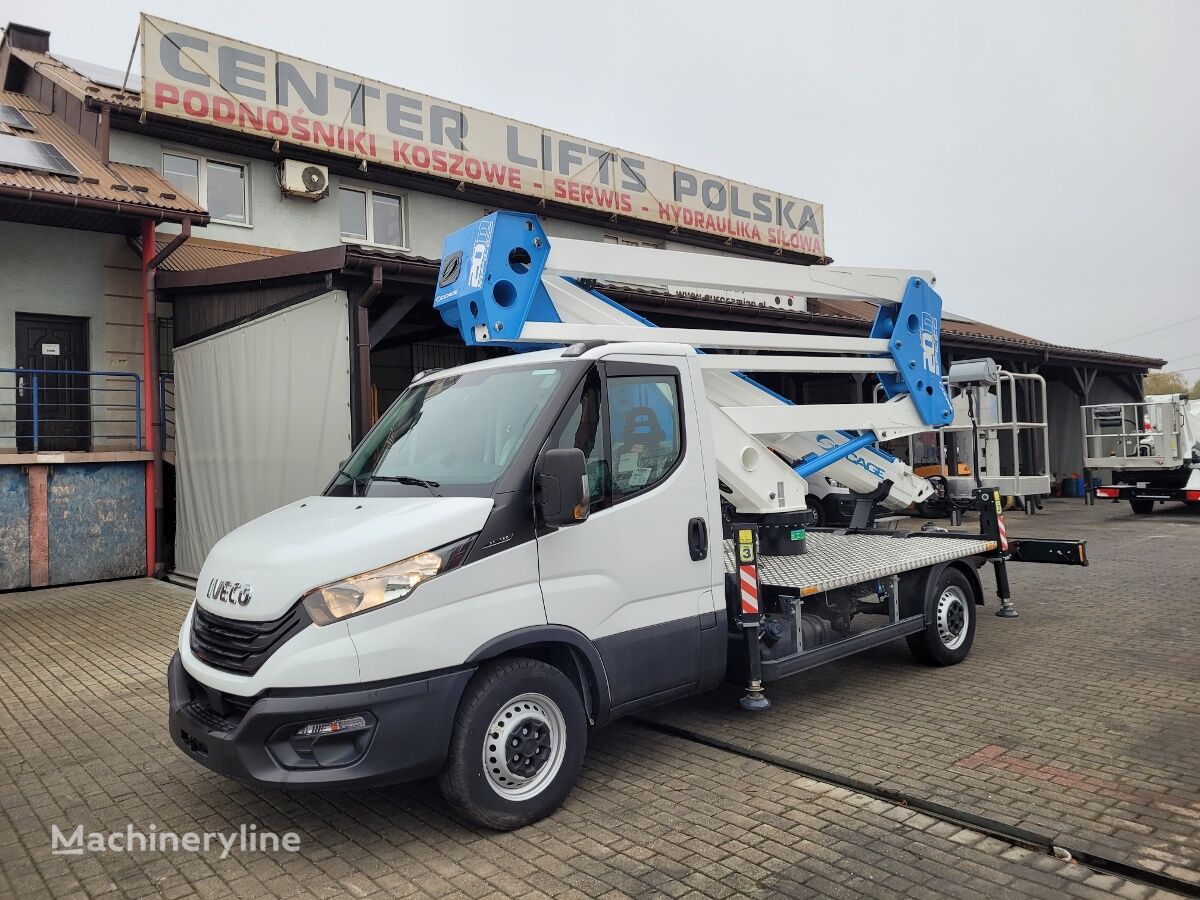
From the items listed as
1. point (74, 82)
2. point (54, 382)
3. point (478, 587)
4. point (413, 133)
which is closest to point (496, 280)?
point (478, 587)

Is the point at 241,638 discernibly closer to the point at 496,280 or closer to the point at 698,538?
the point at 698,538

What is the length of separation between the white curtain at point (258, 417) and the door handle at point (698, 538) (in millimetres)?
5055

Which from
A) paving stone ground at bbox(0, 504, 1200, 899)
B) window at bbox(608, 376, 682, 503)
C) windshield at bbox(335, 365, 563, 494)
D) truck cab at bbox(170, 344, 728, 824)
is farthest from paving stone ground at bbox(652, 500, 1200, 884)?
windshield at bbox(335, 365, 563, 494)

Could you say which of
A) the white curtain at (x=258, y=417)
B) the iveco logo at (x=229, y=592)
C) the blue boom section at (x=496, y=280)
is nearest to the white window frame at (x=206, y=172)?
the white curtain at (x=258, y=417)

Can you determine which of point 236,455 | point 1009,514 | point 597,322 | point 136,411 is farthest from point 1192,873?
point 1009,514

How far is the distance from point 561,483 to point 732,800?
5.99 feet

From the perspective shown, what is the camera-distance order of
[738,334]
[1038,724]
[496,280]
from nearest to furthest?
[496,280], [1038,724], [738,334]

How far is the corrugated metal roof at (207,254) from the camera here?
12.4 m

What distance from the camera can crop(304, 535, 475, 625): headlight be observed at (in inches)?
135

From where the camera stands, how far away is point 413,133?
16.0m

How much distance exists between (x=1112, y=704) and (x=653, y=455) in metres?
3.55

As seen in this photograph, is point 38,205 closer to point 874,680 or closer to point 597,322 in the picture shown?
point 597,322

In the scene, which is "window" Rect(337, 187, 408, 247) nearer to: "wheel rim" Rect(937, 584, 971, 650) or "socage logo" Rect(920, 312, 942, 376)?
"socage logo" Rect(920, 312, 942, 376)

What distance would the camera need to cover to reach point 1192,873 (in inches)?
130
